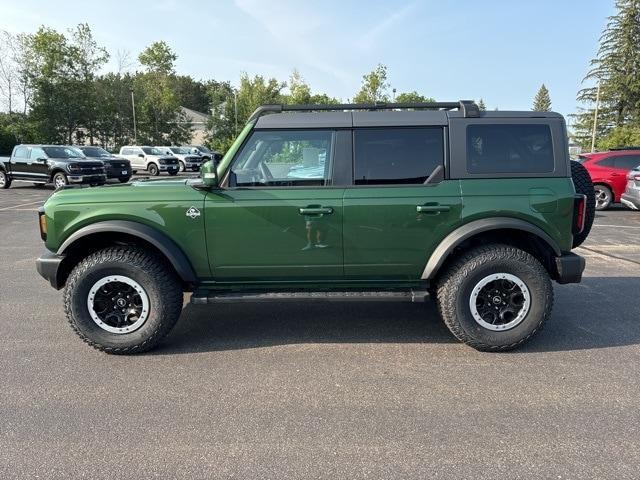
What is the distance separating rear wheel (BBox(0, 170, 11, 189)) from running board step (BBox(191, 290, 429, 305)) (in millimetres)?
19970

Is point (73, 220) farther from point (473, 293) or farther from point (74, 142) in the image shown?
point (74, 142)

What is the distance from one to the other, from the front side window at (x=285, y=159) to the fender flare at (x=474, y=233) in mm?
1100

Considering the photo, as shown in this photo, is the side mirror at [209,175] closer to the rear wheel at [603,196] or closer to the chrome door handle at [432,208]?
the chrome door handle at [432,208]

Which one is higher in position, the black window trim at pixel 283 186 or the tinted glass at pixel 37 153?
the tinted glass at pixel 37 153

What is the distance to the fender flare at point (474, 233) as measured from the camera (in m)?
3.78

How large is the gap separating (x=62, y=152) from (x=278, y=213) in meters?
18.5

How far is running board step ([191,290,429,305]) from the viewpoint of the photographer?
3.89 metres

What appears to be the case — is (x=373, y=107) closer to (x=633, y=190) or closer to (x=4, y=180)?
(x=633, y=190)

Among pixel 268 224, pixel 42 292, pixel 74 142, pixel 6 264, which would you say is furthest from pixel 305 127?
pixel 74 142

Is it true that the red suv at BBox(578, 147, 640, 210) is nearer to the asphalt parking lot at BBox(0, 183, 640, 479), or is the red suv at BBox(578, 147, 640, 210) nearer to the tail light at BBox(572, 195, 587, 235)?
the asphalt parking lot at BBox(0, 183, 640, 479)

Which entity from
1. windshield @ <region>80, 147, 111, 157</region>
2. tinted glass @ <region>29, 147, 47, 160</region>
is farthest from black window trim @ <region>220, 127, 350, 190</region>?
windshield @ <region>80, 147, 111, 157</region>

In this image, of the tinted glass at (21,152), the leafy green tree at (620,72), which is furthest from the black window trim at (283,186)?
the leafy green tree at (620,72)

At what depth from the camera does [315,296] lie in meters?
3.92

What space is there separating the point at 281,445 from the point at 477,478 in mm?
1078
